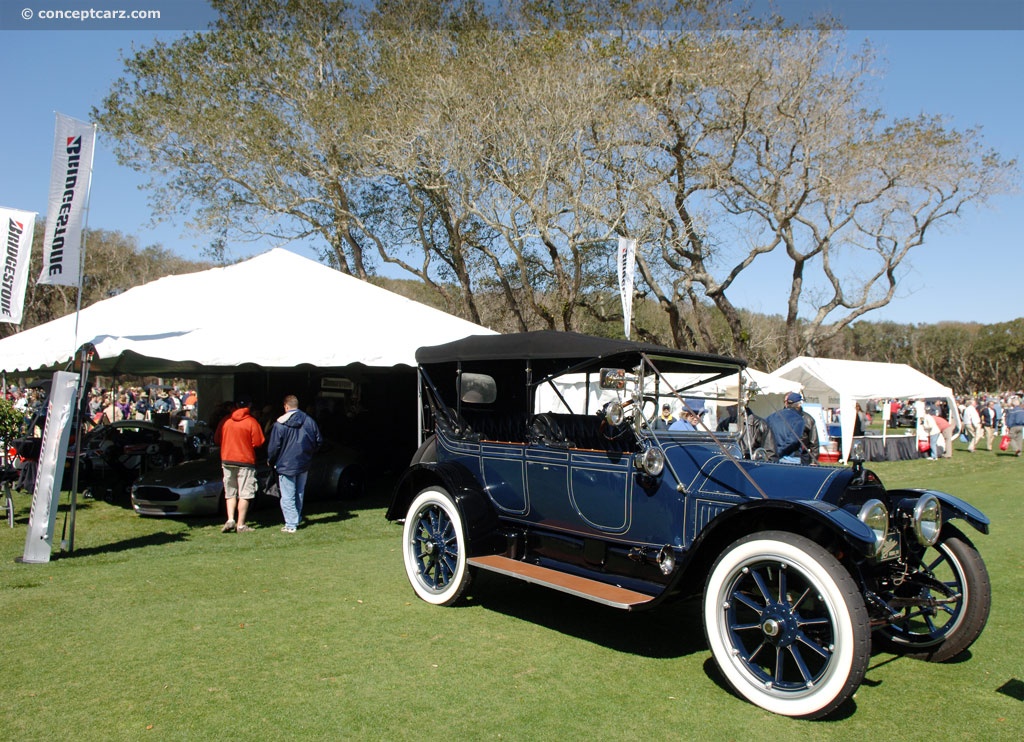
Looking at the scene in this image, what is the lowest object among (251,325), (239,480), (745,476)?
(239,480)

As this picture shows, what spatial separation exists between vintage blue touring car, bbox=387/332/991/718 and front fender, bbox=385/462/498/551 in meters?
0.01

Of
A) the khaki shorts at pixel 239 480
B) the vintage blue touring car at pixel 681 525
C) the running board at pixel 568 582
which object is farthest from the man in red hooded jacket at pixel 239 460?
the running board at pixel 568 582

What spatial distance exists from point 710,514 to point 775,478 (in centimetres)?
43

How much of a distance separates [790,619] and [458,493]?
2654 mm

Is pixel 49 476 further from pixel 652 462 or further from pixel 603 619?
pixel 652 462

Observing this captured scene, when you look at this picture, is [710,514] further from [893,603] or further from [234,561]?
[234,561]

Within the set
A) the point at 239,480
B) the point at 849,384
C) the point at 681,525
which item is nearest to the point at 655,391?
the point at 681,525

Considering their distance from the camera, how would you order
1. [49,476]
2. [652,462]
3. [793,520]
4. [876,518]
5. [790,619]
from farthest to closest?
1. [49,476]
2. [652,462]
3. [793,520]
4. [876,518]
5. [790,619]

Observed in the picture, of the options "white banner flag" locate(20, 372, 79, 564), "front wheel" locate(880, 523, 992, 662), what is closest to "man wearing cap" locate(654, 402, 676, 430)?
"front wheel" locate(880, 523, 992, 662)

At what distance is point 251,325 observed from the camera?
10.2 meters

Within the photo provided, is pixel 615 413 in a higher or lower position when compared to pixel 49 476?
higher

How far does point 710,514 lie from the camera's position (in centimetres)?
448

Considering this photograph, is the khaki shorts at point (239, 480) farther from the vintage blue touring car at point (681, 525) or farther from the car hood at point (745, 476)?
the car hood at point (745, 476)

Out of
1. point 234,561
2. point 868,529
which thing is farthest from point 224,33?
point 868,529
